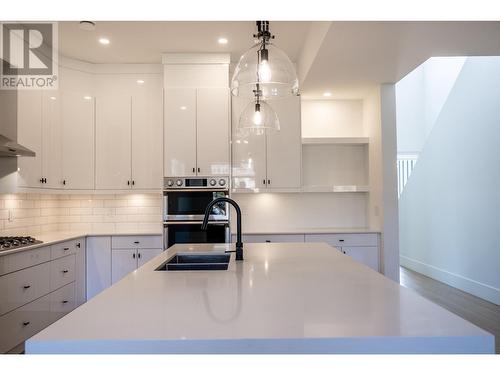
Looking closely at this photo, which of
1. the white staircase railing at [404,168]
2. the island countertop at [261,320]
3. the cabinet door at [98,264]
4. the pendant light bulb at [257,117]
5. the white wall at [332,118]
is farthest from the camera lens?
the white staircase railing at [404,168]

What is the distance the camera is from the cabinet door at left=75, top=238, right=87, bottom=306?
3723mm

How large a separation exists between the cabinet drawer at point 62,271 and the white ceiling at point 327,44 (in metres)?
2.24

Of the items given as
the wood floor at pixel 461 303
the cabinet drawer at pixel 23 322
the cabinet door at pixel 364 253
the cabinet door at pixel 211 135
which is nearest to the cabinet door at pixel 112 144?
the cabinet door at pixel 211 135

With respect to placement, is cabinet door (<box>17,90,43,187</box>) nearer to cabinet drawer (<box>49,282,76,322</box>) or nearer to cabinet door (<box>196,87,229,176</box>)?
cabinet drawer (<box>49,282,76,322</box>)

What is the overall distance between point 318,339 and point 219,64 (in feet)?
12.3

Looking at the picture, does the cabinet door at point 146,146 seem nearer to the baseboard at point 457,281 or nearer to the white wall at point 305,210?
the white wall at point 305,210

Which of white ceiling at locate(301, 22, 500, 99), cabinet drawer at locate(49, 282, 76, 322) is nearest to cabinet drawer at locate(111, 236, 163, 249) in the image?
cabinet drawer at locate(49, 282, 76, 322)

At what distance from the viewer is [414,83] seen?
670 centimetres

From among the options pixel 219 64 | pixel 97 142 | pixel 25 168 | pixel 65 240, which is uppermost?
pixel 219 64

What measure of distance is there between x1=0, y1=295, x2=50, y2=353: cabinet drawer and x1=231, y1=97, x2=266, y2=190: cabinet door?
222 centimetres

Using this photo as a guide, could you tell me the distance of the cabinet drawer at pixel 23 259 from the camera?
103 inches

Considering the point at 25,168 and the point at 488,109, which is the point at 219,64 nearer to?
the point at 25,168

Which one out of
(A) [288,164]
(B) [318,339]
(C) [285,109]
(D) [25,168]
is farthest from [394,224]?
(D) [25,168]
